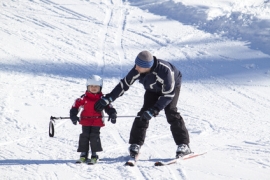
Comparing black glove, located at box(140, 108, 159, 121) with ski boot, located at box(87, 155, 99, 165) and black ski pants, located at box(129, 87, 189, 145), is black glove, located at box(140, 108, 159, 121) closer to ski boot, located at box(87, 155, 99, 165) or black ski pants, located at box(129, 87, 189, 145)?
black ski pants, located at box(129, 87, 189, 145)

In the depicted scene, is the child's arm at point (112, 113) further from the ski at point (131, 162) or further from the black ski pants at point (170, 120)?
the ski at point (131, 162)

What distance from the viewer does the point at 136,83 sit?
8.80m

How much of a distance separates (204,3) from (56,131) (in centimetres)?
1016

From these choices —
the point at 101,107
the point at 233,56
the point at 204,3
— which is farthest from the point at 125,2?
the point at 101,107

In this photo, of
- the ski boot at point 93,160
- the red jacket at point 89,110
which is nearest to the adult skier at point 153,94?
the red jacket at point 89,110

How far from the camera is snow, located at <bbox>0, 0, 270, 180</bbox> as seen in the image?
17.0 ft

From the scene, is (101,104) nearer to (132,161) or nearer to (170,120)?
(132,161)

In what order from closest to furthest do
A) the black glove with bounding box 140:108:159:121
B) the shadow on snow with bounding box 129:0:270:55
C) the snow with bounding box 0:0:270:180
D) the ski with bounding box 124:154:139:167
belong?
the black glove with bounding box 140:108:159:121
the ski with bounding box 124:154:139:167
the snow with bounding box 0:0:270:180
the shadow on snow with bounding box 129:0:270:55

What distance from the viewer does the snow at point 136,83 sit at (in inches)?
203

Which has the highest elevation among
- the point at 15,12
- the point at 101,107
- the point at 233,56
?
the point at 15,12

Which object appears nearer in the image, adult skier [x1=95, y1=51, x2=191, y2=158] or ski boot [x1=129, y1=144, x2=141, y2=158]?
adult skier [x1=95, y1=51, x2=191, y2=158]

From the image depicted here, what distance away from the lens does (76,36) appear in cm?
1181

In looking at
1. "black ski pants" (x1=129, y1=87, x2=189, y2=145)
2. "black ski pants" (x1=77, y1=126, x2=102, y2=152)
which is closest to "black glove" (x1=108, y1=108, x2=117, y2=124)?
"black ski pants" (x1=77, y1=126, x2=102, y2=152)

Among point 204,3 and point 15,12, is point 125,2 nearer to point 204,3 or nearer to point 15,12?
point 204,3
